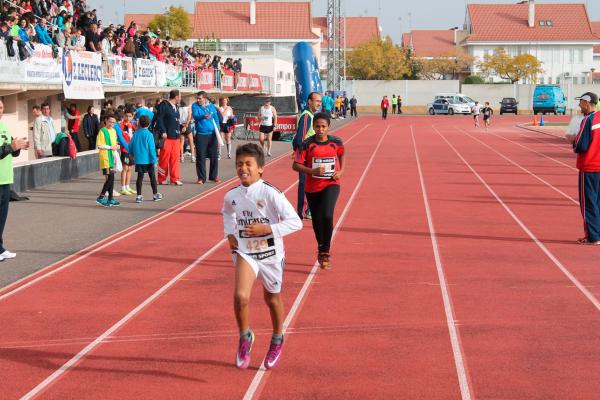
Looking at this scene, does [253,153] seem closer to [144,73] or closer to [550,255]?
[550,255]

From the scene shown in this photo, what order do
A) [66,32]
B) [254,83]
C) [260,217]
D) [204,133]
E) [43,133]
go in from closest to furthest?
[260,217] → [204,133] → [43,133] → [66,32] → [254,83]

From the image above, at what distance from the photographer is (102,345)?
759cm

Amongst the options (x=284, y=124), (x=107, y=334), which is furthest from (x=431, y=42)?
(x=107, y=334)

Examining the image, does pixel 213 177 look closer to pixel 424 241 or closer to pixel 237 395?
pixel 424 241

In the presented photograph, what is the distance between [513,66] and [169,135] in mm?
91481

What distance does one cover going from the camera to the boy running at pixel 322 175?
11031 millimetres

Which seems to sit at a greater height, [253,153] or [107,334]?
[253,153]

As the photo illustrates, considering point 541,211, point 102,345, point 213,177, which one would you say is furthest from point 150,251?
point 213,177

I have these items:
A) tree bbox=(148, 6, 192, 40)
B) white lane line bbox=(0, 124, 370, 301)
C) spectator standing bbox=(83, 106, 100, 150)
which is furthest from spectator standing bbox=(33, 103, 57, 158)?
tree bbox=(148, 6, 192, 40)

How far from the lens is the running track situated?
653cm

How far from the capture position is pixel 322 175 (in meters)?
11.1

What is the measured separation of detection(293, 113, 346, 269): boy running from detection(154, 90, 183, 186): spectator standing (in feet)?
29.5

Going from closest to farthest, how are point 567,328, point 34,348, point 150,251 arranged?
point 34,348 → point 567,328 → point 150,251

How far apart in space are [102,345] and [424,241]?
6308 mm
